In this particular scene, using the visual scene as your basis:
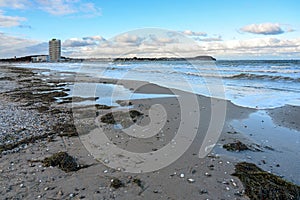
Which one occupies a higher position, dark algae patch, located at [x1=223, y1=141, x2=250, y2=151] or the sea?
the sea

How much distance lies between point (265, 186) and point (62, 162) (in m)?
3.46

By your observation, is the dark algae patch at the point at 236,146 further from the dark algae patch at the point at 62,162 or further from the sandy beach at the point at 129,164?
the dark algae patch at the point at 62,162

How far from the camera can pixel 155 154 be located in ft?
17.4

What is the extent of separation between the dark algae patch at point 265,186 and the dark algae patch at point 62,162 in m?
2.86

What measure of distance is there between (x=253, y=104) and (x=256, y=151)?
6159mm

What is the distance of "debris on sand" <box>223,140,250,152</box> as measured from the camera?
18.4 feet

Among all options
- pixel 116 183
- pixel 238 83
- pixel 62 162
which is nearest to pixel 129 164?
pixel 116 183

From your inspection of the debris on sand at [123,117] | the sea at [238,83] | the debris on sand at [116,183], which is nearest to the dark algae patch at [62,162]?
the debris on sand at [116,183]

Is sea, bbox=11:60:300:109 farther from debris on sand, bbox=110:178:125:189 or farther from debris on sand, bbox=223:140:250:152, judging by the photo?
debris on sand, bbox=110:178:125:189

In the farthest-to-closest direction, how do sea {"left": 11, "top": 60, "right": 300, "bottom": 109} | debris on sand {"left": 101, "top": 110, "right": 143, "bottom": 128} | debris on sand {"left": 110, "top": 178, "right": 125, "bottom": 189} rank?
sea {"left": 11, "top": 60, "right": 300, "bottom": 109} → debris on sand {"left": 101, "top": 110, "right": 143, "bottom": 128} → debris on sand {"left": 110, "top": 178, "right": 125, "bottom": 189}

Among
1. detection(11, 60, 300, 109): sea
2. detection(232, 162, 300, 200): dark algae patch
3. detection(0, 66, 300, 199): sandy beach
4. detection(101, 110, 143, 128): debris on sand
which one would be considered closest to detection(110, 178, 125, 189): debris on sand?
detection(0, 66, 300, 199): sandy beach

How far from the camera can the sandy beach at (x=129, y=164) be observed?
3.79m

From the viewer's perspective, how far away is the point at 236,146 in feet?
18.7

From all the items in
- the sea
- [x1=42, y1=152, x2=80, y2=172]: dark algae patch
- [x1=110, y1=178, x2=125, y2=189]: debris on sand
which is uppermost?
the sea
